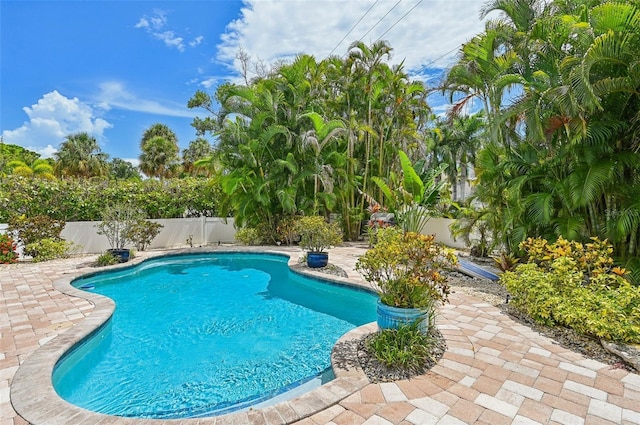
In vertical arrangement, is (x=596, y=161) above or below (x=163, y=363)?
above

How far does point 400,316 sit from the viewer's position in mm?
4258

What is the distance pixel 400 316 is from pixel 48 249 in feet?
41.0

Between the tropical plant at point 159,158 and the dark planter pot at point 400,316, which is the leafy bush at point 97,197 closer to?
the dark planter pot at point 400,316

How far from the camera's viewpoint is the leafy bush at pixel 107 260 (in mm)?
10188

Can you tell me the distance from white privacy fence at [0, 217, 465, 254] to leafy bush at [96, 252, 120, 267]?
3.06 metres

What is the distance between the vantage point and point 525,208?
312 inches

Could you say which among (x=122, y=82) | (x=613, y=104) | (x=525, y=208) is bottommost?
(x=525, y=208)

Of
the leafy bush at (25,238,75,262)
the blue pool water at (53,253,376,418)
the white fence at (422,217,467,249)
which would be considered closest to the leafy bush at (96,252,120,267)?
the blue pool water at (53,253,376,418)

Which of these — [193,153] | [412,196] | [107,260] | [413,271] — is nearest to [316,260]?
[412,196]

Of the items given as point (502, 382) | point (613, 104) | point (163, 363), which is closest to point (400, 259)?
point (502, 382)

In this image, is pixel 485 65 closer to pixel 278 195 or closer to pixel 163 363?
pixel 278 195

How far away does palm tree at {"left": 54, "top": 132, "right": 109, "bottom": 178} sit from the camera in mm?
28562

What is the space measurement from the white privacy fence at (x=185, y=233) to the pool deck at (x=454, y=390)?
8816mm

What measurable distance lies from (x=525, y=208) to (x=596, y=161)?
1757mm
